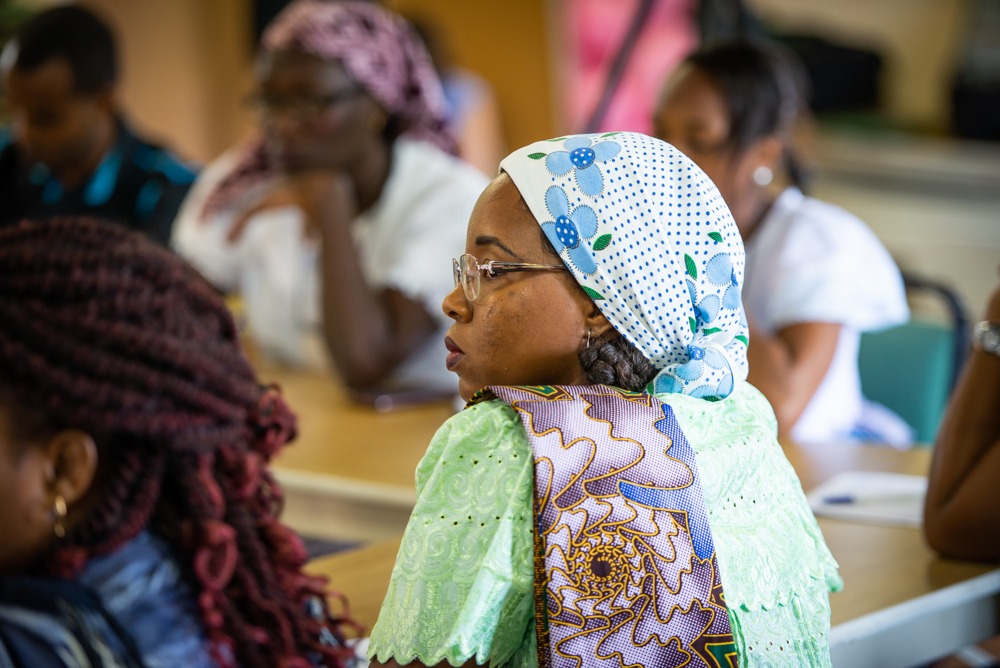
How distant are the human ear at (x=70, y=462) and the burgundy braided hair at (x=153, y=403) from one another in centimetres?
1

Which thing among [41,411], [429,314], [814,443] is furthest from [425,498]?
[429,314]

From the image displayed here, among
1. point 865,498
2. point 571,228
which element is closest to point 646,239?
point 571,228

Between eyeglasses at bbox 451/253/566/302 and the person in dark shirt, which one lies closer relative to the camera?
eyeglasses at bbox 451/253/566/302

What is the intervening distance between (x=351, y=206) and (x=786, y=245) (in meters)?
1.07

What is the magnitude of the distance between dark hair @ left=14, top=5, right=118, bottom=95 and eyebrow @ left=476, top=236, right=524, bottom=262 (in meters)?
2.40

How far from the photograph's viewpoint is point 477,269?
132 centimetres

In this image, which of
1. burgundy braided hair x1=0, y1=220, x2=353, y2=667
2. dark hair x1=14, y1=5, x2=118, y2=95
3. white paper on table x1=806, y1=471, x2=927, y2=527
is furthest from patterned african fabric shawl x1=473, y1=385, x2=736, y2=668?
dark hair x1=14, y1=5, x2=118, y2=95

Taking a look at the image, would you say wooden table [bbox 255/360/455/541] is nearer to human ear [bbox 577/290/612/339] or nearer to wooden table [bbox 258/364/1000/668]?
wooden table [bbox 258/364/1000/668]

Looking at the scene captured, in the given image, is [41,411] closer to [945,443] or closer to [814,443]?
[945,443]

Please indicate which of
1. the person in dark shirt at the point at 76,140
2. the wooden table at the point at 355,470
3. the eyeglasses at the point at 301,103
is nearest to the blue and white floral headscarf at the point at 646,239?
the wooden table at the point at 355,470

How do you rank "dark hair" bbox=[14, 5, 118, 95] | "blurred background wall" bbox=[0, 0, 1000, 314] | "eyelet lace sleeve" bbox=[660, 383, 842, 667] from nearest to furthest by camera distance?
"eyelet lace sleeve" bbox=[660, 383, 842, 667], "dark hair" bbox=[14, 5, 118, 95], "blurred background wall" bbox=[0, 0, 1000, 314]

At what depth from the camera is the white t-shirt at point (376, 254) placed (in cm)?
307

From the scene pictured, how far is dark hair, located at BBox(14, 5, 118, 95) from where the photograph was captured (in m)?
3.33

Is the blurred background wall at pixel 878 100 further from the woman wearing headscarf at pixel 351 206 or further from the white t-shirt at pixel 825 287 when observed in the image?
the white t-shirt at pixel 825 287
